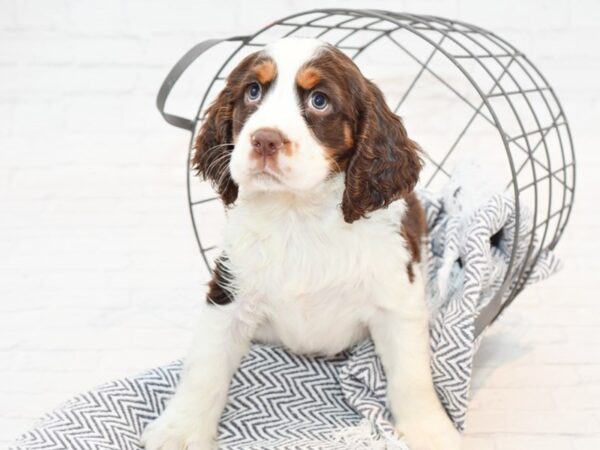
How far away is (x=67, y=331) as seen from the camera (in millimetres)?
3947

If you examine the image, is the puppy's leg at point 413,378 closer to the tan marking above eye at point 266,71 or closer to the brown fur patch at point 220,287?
the brown fur patch at point 220,287

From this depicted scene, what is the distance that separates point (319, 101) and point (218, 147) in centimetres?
43

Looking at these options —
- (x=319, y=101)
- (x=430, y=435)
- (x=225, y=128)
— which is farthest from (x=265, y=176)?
(x=430, y=435)

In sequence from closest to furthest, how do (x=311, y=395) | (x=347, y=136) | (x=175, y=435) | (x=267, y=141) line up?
(x=267, y=141) < (x=347, y=136) < (x=175, y=435) < (x=311, y=395)

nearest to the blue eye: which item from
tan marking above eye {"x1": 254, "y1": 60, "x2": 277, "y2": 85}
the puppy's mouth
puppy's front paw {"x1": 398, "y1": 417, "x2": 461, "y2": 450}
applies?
tan marking above eye {"x1": 254, "y1": 60, "x2": 277, "y2": 85}

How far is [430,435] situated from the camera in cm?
307

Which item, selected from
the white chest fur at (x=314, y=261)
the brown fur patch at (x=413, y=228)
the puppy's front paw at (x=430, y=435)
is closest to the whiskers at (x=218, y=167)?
the white chest fur at (x=314, y=261)

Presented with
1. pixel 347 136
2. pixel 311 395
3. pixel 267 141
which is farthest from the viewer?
pixel 311 395

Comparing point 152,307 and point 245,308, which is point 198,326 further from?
point 152,307

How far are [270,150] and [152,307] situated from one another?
1756 millimetres

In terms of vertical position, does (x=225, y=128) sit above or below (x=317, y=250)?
above

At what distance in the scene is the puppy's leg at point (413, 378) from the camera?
10.1 feet

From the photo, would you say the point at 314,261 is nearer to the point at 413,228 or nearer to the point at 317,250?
the point at 317,250

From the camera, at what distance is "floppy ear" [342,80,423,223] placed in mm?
2896
